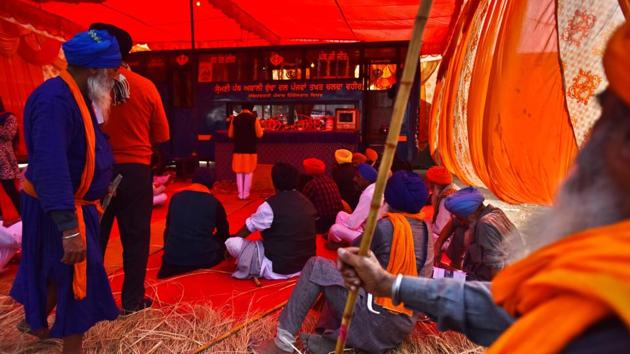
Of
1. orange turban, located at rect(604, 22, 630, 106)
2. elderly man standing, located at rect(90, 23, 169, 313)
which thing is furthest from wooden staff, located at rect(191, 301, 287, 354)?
orange turban, located at rect(604, 22, 630, 106)

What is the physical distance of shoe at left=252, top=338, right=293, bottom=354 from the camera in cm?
218

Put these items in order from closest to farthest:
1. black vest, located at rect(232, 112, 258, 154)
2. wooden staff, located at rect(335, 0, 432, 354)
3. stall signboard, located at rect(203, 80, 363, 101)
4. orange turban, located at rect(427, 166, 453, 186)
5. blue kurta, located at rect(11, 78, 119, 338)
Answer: wooden staff, located at rect(335, 0, 432, 354), blue kurta, located at rect(11, 78, 119, 338), orange turban, located at rect(427, 166, 453, 186), black vest, located at rect(232, 112, 258, 154), stall signboard, located at rect(203, 80, 363, 101)

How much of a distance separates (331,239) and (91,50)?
9.71 feet

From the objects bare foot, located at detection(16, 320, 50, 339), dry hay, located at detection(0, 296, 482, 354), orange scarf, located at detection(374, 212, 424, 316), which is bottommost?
dry hay, located at detection(0, 296, 482, 354)

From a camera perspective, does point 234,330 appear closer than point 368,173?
Yes

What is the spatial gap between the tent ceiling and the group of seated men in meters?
3.37

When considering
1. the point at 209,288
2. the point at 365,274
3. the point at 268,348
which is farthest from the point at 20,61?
the point at 365,274

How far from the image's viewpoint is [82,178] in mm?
1812

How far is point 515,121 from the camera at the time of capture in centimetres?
234

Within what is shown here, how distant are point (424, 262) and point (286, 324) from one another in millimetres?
796

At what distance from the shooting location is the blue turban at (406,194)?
212cm

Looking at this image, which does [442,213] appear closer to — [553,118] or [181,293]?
[553,118]

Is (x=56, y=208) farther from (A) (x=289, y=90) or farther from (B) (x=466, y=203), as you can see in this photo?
(A) (x=289, y=90)

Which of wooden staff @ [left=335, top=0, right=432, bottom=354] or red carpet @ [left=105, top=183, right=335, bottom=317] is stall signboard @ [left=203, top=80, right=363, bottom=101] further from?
wooden staff @ [left=335, top=0, right=432, bottom=354]
